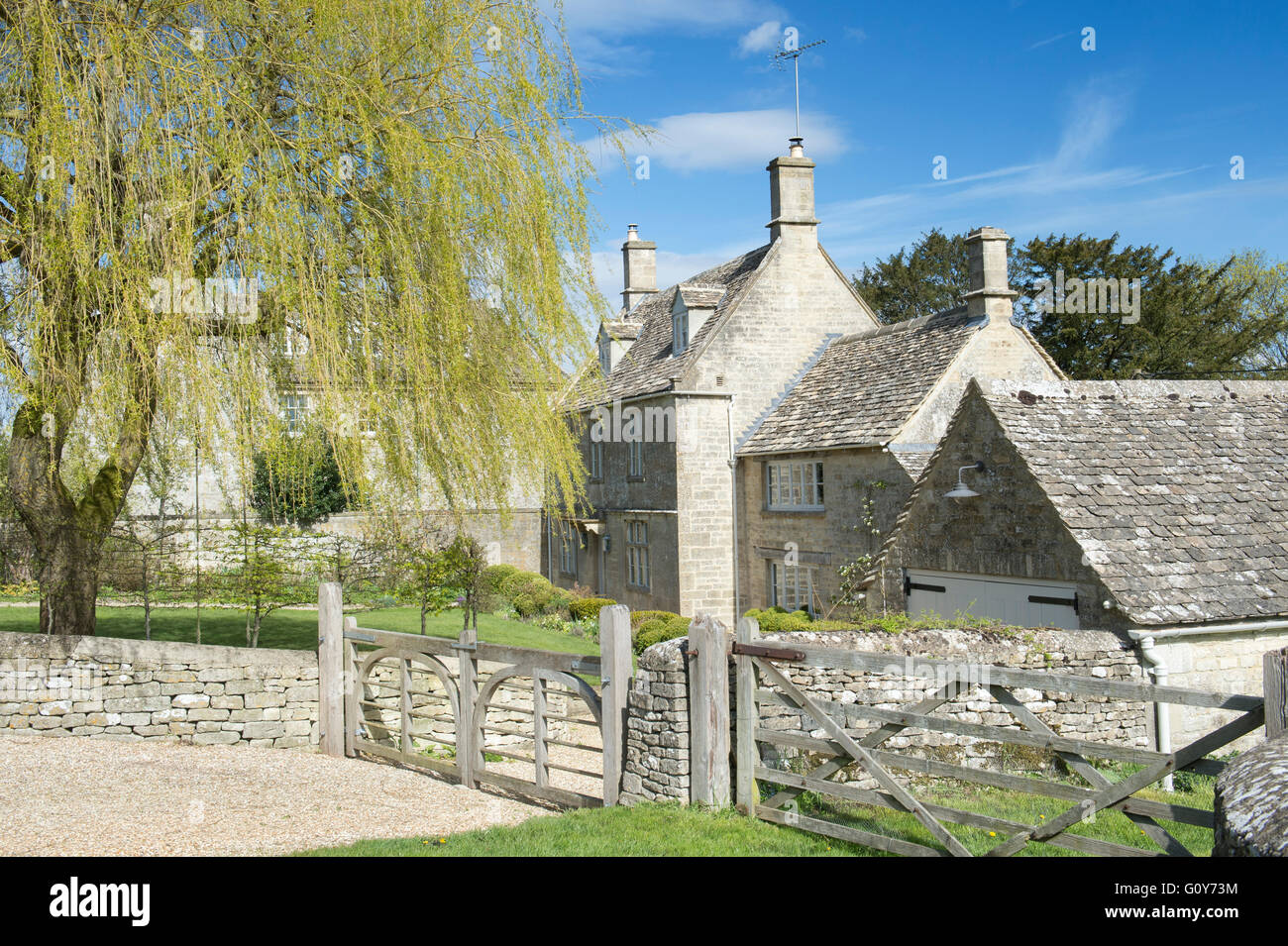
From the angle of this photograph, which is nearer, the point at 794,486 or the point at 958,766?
the point at 958,766

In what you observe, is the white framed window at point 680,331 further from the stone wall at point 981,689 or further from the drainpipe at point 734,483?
the stone wall at point 981,689

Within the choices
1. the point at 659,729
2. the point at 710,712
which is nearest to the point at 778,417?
the point at 659,729

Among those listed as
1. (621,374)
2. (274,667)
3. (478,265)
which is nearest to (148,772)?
(274,667)

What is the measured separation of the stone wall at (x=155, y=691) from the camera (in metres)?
10.9

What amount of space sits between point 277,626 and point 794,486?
11.5 meters

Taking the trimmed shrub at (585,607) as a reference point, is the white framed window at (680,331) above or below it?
above

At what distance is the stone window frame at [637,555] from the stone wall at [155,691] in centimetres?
1478

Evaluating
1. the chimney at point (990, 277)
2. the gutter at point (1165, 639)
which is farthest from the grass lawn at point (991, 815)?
the chimney at point (990, 277)

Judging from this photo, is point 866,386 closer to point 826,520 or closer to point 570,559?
point 826,520

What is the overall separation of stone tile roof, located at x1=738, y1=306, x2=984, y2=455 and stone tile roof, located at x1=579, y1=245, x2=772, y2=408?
2.65 m

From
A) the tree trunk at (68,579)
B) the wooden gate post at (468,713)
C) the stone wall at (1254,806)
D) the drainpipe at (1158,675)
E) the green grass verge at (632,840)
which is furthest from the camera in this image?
the drainpipe at (1158,675)

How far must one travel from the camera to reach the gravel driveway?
776cm

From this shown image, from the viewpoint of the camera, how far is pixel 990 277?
21.1 m
